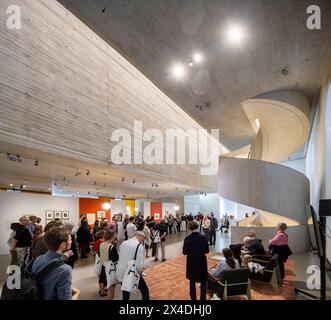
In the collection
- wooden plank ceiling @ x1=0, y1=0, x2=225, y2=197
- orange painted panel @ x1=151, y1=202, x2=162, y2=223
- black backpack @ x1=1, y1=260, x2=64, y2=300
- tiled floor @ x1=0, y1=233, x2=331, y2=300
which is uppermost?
wooden plank ceiling @ x1=0, y1=0, x2=225, y2=197

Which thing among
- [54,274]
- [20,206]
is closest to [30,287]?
[54,274]

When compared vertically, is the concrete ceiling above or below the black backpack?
above

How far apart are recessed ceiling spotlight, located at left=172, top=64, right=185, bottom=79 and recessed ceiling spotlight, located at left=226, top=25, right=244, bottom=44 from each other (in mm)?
1477

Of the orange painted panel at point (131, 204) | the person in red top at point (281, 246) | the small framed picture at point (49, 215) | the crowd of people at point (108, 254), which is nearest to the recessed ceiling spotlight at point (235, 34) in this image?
the crowd of people at point (108, 254)

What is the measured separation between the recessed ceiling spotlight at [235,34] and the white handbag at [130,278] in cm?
478

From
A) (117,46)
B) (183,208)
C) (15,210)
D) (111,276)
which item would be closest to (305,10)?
(117,46)

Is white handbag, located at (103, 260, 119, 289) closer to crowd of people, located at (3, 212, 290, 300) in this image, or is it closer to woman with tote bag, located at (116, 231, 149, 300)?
crowd of people, located at (3, 212, 290, 300)

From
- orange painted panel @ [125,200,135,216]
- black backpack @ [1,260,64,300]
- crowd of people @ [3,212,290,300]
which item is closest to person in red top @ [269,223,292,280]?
crowd of people @ [3,212,290,300]

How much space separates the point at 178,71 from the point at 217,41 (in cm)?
145

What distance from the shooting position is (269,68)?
6.62 metres

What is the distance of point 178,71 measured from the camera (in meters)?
6.78

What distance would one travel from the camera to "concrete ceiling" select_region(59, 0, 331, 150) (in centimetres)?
469

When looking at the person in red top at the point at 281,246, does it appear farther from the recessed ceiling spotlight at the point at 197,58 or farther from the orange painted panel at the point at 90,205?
the orange painted panel at the point at 90,205

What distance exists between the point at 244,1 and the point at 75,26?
13.0 feet
